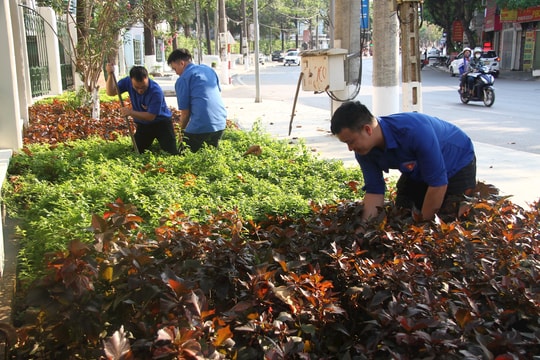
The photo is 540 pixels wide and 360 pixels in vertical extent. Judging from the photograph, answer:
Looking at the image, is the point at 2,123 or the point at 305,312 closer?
the point at 305,312

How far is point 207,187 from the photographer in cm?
459

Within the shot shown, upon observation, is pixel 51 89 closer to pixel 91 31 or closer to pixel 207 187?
pixel 91 31

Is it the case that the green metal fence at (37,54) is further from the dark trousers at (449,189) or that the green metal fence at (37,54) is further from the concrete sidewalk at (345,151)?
the dark trousers at (449,189)

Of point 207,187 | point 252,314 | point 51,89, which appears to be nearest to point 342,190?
point 207,187

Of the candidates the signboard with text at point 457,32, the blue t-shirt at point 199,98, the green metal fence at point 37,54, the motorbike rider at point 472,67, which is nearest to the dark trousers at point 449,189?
the blue t-shirt at point 199,98

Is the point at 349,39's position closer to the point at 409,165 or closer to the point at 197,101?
the point at 197,101

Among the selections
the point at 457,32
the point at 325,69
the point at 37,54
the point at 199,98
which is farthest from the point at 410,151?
the point at 457,32

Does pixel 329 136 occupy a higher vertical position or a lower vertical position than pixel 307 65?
lower

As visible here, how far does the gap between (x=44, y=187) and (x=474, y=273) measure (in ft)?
11.5

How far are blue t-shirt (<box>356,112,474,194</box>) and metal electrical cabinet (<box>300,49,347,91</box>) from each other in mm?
5206

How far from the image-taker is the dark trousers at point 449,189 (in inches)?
139

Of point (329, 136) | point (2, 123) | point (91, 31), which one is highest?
point (91, 31)

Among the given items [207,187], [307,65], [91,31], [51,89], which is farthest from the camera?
[51,89]

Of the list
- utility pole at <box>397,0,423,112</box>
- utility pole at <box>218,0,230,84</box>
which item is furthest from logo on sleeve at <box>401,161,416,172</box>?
utility pole at <box>218,0,230,84</box>
